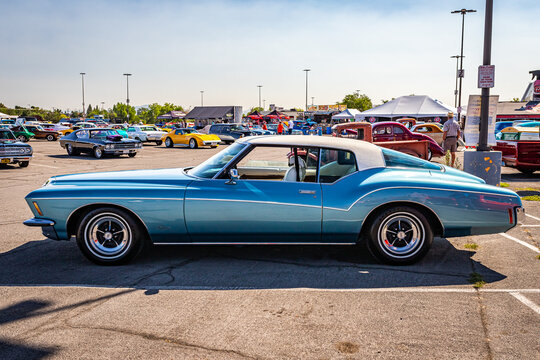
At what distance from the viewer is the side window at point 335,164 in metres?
4.88

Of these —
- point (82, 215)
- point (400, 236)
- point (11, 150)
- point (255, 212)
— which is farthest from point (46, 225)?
point (11, 150)

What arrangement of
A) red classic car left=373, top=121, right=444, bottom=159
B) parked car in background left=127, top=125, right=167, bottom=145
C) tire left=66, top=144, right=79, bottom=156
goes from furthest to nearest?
parked car in background left=127, top=125, right=167, bottom=145 < tire left=66, top=144, right=79, bottom=156 < red classic car left=373, top=121, right=444, bottom=159

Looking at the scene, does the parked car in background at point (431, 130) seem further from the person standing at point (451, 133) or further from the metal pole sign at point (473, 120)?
the metal pole sign at point (473, 120)

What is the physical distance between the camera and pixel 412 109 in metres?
32.5

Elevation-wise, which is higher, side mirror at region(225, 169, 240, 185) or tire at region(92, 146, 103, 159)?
side mirror at region(225, 169, 240, 185)

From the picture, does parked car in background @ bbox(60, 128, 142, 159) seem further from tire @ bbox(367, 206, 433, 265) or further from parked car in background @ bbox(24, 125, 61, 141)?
parked car in background @ bbox(24, 125, 61, 141)

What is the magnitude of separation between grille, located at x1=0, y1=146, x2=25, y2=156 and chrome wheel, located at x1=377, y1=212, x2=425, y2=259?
50.3 feet

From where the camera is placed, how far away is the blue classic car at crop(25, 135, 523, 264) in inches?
184

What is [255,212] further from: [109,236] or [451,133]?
[451,133]

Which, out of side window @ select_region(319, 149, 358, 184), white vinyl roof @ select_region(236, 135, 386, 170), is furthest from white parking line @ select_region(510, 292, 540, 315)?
side window @ select_region(319, 149, 358, 184)

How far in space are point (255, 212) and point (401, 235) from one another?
1.57 metres

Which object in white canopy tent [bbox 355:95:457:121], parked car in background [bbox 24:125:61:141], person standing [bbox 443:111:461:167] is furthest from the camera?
parked car in background [bbox 24:125:61:141]

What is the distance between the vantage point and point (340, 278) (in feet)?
14.8

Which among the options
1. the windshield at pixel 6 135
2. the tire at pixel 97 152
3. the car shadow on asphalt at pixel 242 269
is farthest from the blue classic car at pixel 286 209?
the tire at pixel 97 152
